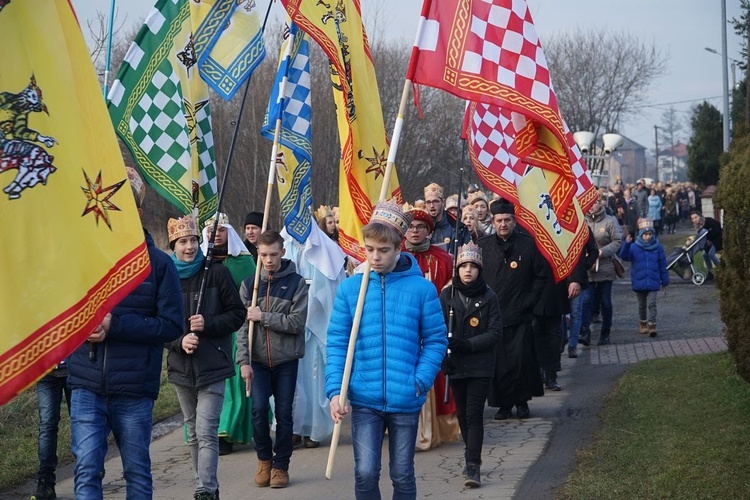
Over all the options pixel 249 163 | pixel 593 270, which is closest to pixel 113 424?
pixel 593 270

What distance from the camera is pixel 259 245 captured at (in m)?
8.27

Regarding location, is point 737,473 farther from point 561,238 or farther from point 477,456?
point 561,238

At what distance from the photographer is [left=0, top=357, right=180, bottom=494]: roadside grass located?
8906 millimetres

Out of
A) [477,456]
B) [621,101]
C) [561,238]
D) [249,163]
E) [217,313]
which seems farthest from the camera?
[621,101]

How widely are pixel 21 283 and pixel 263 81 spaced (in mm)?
25214

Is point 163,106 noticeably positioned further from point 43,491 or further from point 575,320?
point 575,320

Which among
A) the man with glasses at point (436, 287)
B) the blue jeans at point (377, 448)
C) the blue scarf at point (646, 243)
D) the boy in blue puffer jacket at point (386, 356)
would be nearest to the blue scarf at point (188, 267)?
the boy in blue puffer jacket at point (386, 356)

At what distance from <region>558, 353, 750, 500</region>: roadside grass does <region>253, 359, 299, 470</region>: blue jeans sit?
6.61 ft

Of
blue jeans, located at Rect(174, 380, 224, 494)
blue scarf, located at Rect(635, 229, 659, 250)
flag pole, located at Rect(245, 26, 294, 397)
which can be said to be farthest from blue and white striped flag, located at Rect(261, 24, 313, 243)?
blue scarf, located at Rect(635, 229, 659, 250)

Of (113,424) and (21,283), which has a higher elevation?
(21,283)

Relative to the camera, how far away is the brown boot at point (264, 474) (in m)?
8.40

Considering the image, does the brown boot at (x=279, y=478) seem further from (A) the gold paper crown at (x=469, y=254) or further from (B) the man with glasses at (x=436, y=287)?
(A) the gold paper crown at (x=469, y=254)

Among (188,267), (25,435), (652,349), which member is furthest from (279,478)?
(652,349)

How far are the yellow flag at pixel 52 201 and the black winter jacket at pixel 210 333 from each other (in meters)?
3.02
